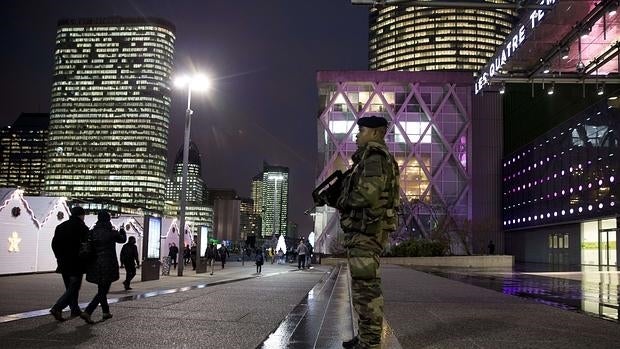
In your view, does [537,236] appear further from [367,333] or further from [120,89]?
[120,89]

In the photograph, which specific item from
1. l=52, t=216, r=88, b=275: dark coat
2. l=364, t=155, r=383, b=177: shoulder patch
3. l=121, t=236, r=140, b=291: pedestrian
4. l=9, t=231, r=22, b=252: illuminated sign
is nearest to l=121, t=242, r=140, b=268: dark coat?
l=121, t=236, r=140, b=291: pedestrian

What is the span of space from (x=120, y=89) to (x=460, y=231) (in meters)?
125

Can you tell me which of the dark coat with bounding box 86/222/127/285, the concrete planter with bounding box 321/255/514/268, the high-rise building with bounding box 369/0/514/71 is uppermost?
the high-rise building with bounding box 369/0/514/71

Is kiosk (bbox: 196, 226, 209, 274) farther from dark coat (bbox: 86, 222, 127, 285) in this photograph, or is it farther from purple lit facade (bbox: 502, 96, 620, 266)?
purple lit facade (bbox: 502, 96, 620, 266)

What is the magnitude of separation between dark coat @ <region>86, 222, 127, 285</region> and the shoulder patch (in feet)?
15.7

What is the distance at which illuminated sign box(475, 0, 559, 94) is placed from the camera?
1720cm

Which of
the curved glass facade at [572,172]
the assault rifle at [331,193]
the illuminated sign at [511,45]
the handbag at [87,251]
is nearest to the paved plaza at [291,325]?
the handbag at [87,251]

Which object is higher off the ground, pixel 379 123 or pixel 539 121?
pixel 539 121

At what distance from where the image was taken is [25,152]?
164 metres

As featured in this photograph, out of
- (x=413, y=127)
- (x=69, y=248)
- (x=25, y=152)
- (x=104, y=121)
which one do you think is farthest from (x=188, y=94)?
(x=25, y=152)

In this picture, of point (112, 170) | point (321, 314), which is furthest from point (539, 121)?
point (112, 170)

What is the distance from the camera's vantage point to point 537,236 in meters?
52.8

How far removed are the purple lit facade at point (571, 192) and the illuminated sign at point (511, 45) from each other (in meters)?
14.0

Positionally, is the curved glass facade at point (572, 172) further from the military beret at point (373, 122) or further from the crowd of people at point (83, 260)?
the military beret at point (373, 122)
